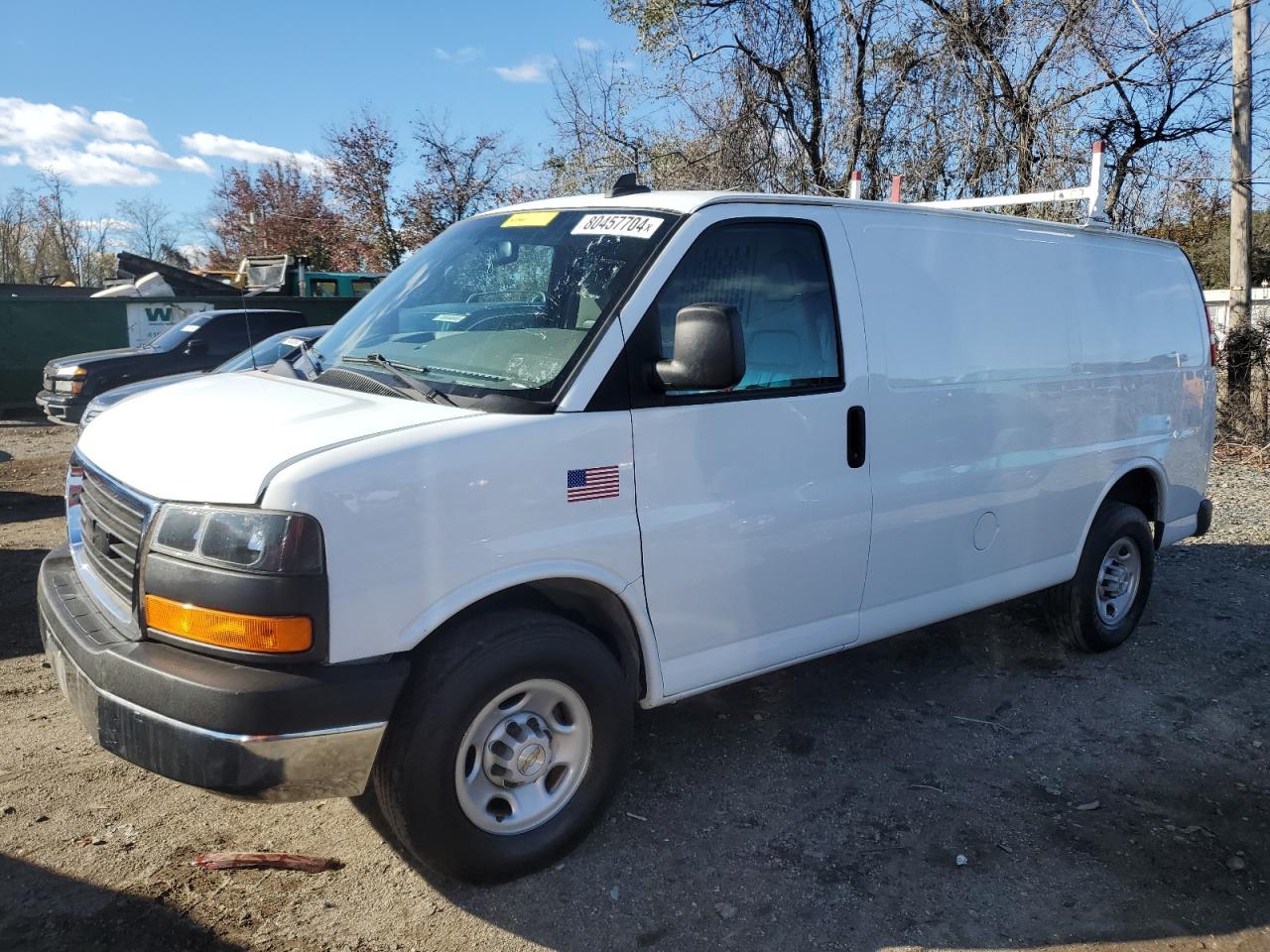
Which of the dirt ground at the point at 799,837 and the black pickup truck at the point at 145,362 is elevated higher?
the black pickup truck at the point at 145,362

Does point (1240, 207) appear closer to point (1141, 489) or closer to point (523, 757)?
point (1141, 489)

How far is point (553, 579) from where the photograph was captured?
3.17 metres

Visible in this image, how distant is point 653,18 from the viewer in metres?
15.8

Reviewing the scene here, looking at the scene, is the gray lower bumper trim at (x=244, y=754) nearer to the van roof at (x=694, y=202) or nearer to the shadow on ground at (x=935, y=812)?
the shadow on ground at (x=935, y=812)

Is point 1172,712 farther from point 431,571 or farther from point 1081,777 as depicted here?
point 431,571

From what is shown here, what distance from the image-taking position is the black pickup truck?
46.5 ft

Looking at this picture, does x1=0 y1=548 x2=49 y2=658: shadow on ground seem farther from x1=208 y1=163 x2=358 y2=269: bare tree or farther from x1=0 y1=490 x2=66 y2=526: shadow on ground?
x1=208 y1=163 x2=358 y2=269: bare tree

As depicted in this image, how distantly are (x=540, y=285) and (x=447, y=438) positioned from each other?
93 cm

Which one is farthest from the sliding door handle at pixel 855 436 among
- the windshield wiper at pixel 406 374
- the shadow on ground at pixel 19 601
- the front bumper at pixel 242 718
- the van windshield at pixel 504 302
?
the shadow on ground at pixel 19 601

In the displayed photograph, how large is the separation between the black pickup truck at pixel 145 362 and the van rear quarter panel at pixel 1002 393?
38.4 feet

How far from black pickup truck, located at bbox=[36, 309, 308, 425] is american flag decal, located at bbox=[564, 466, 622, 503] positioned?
39.9 feet

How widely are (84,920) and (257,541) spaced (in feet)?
4.38

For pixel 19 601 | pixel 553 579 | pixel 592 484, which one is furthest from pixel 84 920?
pixel 19 601

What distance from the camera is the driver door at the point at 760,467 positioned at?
11.1 ft
